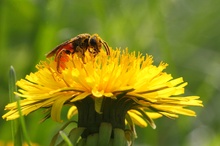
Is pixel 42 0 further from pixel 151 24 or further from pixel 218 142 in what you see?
pixel 218 142

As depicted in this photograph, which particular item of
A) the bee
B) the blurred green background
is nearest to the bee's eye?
the bee

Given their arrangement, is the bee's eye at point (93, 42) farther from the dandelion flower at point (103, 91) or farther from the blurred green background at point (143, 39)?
the blurred green background at point (143, 39)

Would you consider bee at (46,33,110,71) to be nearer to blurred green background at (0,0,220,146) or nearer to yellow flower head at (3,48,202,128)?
yellow flower head at (3,48,202,128)

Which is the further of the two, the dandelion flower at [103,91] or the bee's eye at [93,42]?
the bee's eye at [93,42]

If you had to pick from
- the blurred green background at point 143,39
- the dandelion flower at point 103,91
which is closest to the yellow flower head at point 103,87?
the dandelion flower at point 103,91

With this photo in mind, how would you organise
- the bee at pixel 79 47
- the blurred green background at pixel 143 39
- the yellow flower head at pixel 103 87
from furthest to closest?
the blurred green background at pixel 143 39 → the bee at pixel 79 47 → the yellow flower head at pixel 103 87

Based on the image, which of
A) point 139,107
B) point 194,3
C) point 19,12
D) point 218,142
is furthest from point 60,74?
point 194,3
